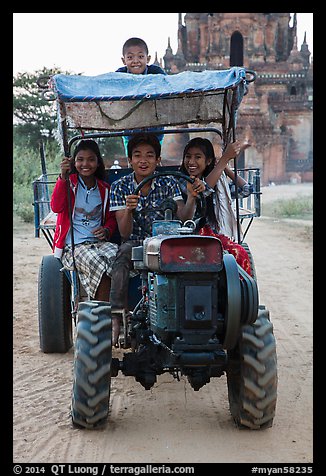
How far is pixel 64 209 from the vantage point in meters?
5.82

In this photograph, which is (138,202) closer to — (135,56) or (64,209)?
(64,209)

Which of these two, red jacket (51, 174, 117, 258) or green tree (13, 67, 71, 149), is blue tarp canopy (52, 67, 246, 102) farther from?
green tree (13, 67, 71, 149)

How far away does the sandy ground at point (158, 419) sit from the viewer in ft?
14.2

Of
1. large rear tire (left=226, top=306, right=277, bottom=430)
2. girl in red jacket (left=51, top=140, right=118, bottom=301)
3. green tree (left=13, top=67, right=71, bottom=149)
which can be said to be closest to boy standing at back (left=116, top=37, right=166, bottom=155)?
girl in red jacket (left=51, top=140, right=118, bottom=301)

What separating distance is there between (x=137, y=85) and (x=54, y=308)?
247 cm

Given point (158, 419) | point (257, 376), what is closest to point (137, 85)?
point (257, 376)

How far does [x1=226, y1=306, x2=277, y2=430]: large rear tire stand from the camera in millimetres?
4523

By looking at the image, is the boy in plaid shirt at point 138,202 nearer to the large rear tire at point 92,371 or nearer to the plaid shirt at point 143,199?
the plaid shirt at point 143,199

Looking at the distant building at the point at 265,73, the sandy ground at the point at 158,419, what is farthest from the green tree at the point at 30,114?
the sandy ground at the point at 158,419
